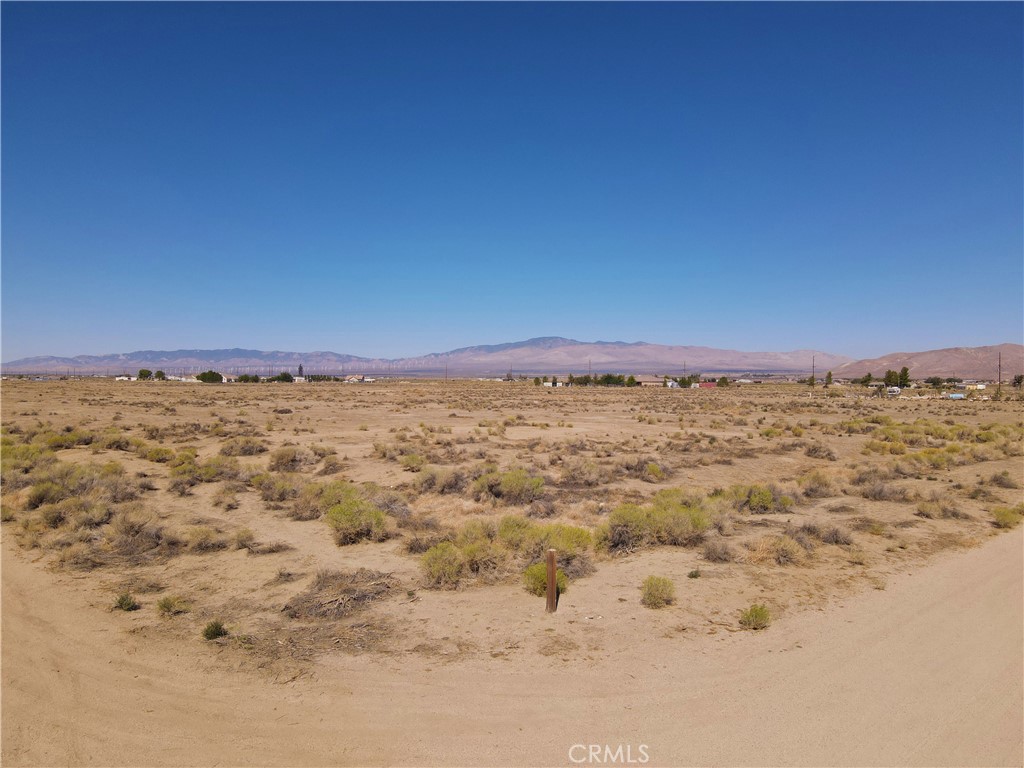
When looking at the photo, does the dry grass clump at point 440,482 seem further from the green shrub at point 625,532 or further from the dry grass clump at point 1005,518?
the dry grass clump at point 1005,518

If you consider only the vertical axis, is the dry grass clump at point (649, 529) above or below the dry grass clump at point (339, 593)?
above

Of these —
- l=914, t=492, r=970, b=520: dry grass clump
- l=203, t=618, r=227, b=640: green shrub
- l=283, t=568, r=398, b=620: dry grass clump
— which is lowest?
l=283, t=568, r=398, b=620: dry grass clump

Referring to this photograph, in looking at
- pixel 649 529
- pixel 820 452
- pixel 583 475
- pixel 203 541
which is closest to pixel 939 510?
pixel 649 529

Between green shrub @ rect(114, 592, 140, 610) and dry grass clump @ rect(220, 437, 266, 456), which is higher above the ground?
dry grass clump @ rect(220, 437, 266, 456)

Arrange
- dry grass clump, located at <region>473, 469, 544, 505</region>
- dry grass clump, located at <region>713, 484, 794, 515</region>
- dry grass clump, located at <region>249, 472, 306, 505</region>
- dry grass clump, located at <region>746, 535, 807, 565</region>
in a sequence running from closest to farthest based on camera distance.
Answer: dry grass clump, located at <region>746, 535, 807, 565</region> < dry grass clump, located at <region>713, 484, 794, 515</region> < dry grass clump, located at <region>249, 472, 306, 505</region> < dry grass clump, located at <region>473, 469, 544, 505</region>

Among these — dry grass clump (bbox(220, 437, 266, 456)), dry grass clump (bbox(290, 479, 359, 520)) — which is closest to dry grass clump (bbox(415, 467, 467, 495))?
dry grass clump (bbox(290, 479, 359, 520))

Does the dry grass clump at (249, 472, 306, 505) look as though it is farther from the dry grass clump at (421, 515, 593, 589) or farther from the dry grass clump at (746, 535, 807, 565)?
the dry grass clump at (746, 535, 807, 565)

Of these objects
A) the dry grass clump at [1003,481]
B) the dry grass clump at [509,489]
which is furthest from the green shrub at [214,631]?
the dry grass clump at [1003,481]
